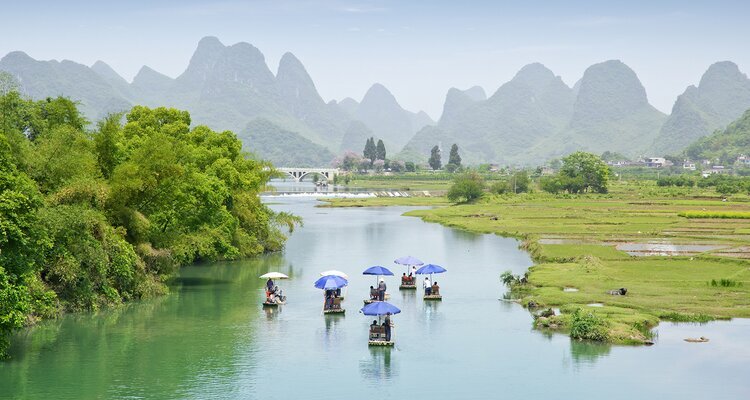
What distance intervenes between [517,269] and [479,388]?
36.0 meters

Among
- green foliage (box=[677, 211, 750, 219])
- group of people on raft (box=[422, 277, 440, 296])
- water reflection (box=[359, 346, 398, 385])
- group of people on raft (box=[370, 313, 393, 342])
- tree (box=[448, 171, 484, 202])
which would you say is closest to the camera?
water reflection (box=[359, 346, 398, 385])

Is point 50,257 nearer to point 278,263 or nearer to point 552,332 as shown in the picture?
point 552,332

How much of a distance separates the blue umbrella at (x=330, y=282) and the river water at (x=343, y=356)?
1755 millimetres

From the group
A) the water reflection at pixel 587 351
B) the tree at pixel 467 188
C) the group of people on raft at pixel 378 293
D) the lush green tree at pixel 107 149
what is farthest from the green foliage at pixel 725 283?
the tree at pixel 467 188

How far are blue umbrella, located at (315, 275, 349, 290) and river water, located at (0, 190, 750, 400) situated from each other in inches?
69.1

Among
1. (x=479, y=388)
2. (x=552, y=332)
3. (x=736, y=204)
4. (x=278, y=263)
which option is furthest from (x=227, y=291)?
(x=736, y=204)

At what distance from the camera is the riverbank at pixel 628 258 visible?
166 feet

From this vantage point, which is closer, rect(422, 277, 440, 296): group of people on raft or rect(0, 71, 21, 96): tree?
rect(422, 277, 440, 296): group of people on raft

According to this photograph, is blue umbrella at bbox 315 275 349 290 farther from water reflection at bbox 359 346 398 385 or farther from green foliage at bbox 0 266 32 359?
green foliage at bbox 0 266 32 359

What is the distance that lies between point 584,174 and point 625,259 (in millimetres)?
117699

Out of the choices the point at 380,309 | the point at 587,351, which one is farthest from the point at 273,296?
the point at 587,351

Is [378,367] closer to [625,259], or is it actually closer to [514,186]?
[625,259]

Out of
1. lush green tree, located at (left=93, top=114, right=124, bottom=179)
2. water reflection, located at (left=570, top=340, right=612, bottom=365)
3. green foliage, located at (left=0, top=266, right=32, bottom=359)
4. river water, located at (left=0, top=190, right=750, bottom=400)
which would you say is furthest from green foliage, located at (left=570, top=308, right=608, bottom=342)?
lush green tree, located at (left=93, top=114, right=124, bottom=179)

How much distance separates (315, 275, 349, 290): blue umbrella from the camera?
5175 centimetres
